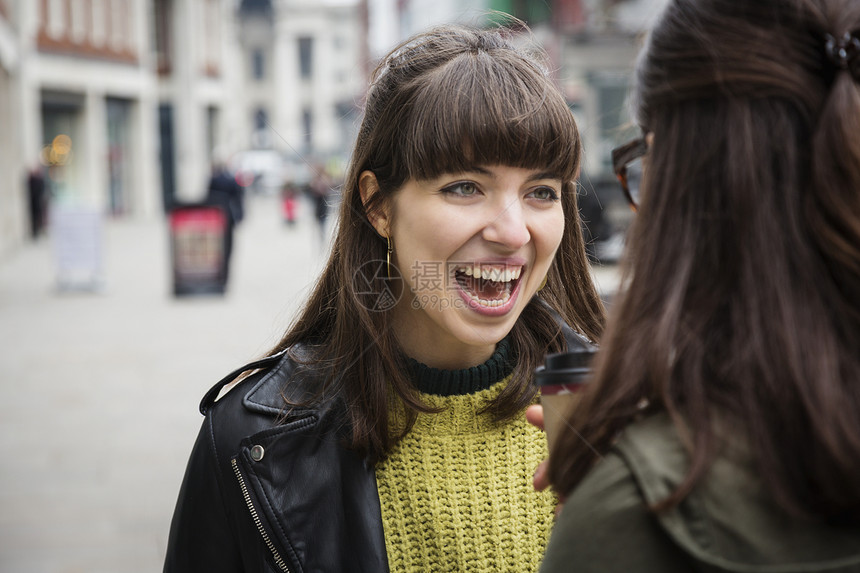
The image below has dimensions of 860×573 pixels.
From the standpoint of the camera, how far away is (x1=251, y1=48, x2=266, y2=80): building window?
59.4m

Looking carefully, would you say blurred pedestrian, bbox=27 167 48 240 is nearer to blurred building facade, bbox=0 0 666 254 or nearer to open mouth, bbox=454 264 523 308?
blurred building facade, bbox=0 0 666 254

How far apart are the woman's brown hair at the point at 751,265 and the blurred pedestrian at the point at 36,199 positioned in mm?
22497

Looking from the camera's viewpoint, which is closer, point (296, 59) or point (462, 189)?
point (462, 189)

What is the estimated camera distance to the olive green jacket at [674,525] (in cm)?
94

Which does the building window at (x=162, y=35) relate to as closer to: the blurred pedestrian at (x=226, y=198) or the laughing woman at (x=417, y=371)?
the blurred pedestrian at (x=226, y=198)

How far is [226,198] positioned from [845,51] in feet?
46.9

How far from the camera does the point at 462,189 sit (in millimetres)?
1827

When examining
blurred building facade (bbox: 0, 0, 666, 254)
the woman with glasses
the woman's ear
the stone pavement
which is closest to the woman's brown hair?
the woman with glasses

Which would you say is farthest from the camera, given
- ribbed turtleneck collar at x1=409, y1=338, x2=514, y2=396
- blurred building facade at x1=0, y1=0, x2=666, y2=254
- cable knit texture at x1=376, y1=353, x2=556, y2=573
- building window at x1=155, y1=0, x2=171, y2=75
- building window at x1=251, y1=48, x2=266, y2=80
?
building window at x1=251, y1=48, x2=266, y2=80

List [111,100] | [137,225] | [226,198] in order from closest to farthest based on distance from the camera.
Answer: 1. [226,198]
2. [137,225]
3. [111,100]

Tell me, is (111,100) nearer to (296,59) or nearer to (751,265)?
(296,59)

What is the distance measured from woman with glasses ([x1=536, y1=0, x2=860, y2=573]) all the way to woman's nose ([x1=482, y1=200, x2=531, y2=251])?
65 centimetres

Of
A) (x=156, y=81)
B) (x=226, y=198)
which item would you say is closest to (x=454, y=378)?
(x=226, y=198)

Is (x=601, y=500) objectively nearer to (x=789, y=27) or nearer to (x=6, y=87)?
(x=789, y=27)
